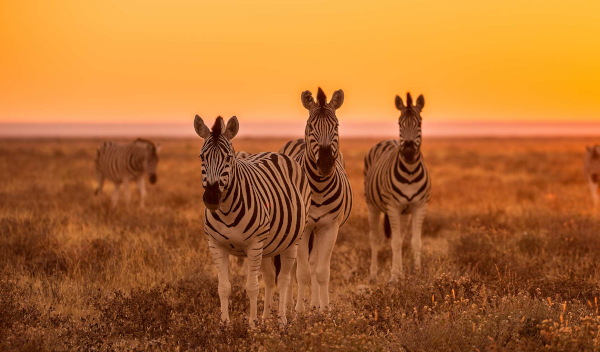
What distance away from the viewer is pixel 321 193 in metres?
6.19

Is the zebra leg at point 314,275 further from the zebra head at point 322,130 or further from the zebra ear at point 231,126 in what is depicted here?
the zebra ear at point 231,126

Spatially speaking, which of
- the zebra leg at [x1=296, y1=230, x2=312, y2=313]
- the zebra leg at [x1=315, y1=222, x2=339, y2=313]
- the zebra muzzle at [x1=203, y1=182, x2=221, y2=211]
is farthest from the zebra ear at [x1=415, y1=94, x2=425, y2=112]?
the zebra muzzle at [x1=203, y1=182, x2=221, y2=211]

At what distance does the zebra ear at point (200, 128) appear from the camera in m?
4.87

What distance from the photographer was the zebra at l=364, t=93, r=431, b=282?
784 centimetres

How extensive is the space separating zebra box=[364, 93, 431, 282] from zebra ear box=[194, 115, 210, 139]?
3772 millimetres

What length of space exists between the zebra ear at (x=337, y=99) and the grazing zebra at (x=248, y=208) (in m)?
0.93

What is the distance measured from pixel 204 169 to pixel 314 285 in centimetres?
253

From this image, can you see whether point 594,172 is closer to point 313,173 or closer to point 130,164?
point 313,173

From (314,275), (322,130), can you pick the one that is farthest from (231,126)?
(314,275)

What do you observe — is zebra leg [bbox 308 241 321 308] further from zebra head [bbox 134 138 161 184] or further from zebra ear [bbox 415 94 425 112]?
zebra head [bbox 134 138 161 184]

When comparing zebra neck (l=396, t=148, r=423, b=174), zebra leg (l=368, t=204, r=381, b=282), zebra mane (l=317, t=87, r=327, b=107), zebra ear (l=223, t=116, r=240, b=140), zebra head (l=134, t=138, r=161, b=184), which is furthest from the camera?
zebra head (l=134, t=138, r=161, b=184)

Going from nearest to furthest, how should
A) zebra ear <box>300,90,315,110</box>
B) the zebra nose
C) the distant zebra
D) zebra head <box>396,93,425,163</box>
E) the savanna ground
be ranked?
the savanna ground, the zebra nose, zebra ear <box>300,90,315,110</box>, zebra head <box>396,93,425,163</box>, the distant zebra

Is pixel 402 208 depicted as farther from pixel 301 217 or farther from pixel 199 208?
pixel 199 208

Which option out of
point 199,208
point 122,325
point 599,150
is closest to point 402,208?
point 122,325
